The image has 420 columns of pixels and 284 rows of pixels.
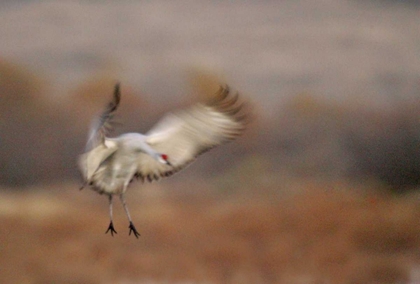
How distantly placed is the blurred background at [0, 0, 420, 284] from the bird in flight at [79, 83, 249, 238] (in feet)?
0.38

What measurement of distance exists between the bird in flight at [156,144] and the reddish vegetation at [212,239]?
132 mm

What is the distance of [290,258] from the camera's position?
8.38 feet

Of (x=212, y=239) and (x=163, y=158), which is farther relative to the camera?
(x=212, y=239)

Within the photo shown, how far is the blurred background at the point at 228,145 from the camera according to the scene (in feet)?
7.97

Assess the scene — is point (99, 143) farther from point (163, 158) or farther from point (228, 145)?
point (228, 145)

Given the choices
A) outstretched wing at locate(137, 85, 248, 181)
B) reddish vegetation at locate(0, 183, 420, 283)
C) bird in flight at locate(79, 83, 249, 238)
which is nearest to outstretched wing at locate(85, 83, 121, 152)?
bird in flight at locate(79, 83, 249, 238)

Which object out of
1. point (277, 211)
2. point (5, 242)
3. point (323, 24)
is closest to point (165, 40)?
point (323, 24)

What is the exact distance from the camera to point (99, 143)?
7.18 feet

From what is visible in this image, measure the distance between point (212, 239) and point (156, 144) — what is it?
1.64 feet

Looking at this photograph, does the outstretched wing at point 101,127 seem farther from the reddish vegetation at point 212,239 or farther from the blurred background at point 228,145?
the reddish vegetation at point 212,239

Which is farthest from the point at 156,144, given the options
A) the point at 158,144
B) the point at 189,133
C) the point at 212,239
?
the point at 212,239

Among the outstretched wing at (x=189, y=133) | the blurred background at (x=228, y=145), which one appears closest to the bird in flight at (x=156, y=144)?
the outstretched wing at (x=189, y=133)

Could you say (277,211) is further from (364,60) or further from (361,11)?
(361,11)

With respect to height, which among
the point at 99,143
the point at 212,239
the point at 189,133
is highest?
the point at 189,133
